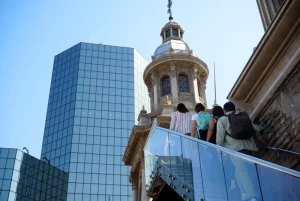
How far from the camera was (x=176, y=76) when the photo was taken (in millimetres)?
33844

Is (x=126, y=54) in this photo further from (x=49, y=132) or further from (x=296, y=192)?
(x=296, y=192)

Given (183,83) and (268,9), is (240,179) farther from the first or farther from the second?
(183,83)

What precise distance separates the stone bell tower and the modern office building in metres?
26.2

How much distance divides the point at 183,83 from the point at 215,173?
27.9 m

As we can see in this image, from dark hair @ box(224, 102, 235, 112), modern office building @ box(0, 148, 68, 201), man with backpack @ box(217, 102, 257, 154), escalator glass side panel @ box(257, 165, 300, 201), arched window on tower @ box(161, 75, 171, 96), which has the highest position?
arched window on tower @ box(161, 75, 171, 96)

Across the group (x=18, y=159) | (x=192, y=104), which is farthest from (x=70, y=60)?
(x=192, y=104)

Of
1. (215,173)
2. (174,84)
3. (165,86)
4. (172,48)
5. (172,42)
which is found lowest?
(215,173)

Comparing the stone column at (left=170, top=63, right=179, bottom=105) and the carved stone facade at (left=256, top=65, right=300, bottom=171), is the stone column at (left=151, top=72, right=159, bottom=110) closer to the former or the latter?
the stone column at (left=170, top=63, right=179, bottom=105)

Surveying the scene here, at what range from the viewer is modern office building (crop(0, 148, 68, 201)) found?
48781mm

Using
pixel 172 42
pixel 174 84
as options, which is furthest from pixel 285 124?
pixel 172 42

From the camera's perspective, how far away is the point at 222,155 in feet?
20.8

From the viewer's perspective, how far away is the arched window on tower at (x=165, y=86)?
111ft

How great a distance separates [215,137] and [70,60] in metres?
67.7

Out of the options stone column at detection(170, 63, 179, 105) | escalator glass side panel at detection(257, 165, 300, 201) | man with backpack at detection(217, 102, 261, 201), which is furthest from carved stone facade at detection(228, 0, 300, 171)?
stone column at detection(170, 63, 179, 105)
